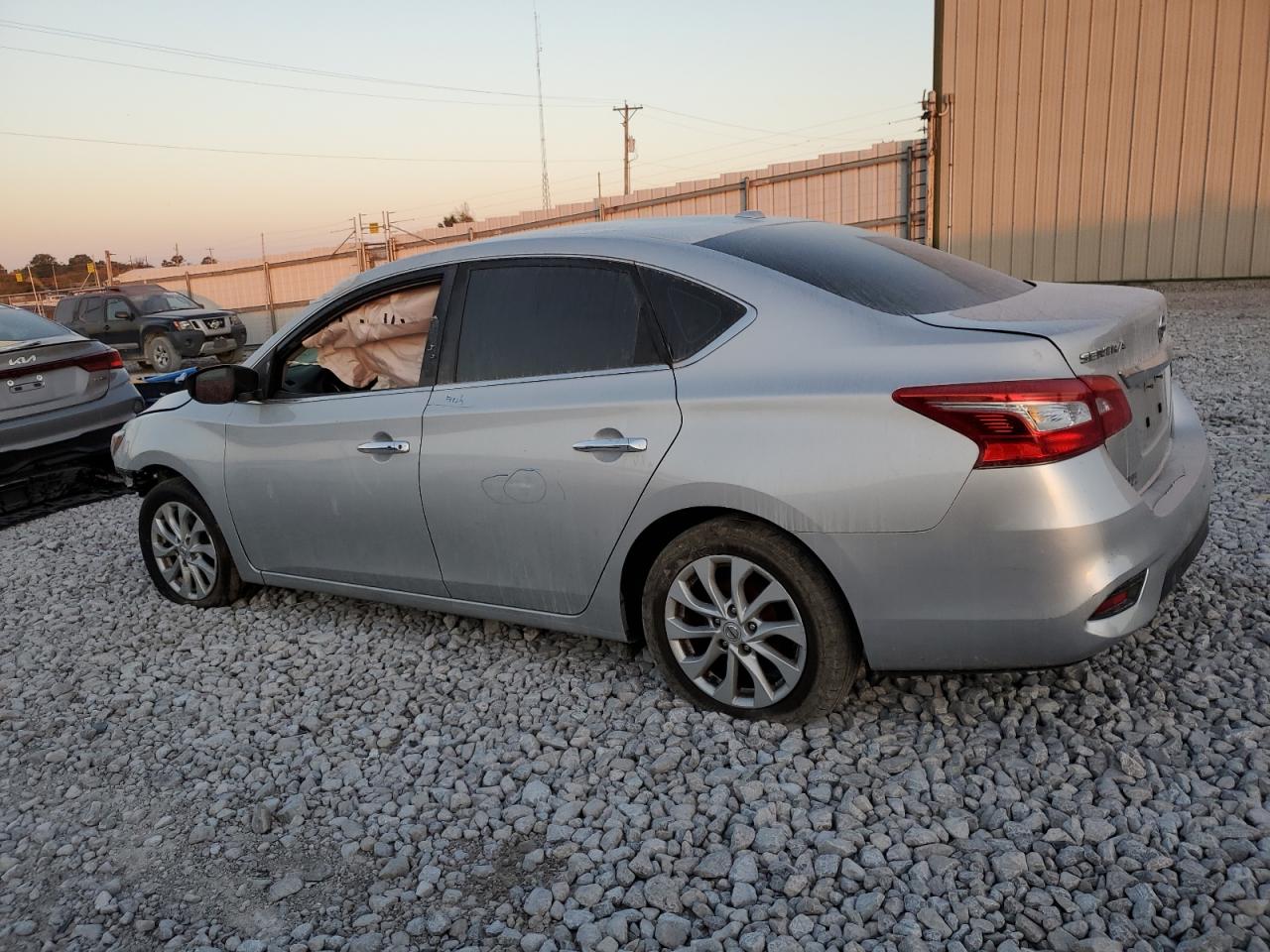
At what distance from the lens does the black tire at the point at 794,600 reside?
3006 mm

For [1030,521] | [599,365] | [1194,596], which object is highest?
[599,365]

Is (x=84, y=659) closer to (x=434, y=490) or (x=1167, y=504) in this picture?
(x=434, y=490)

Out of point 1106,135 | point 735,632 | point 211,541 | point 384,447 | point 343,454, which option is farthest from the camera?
point 1106,135

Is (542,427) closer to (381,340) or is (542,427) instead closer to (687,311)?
(687,311)

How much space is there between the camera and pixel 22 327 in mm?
7531

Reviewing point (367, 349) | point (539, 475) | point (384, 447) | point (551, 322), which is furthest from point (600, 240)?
point (367, 349)

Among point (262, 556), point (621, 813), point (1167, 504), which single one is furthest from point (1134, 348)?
point (262, 556)

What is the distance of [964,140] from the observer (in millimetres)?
17062

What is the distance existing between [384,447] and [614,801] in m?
1.68

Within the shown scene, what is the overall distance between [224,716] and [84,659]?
1.15 m

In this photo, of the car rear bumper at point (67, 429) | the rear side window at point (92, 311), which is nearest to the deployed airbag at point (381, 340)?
the car rear bumper at point (67, 429)

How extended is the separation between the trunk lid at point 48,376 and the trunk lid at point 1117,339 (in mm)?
6677

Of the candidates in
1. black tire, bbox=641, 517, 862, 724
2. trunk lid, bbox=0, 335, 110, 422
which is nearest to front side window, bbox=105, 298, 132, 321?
trunk lid, bbox=0, 335, 110, 422

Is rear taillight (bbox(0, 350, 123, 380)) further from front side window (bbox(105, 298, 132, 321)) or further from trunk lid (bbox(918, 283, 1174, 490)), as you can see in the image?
front side window (bbox(105, 298, 132, 321))
